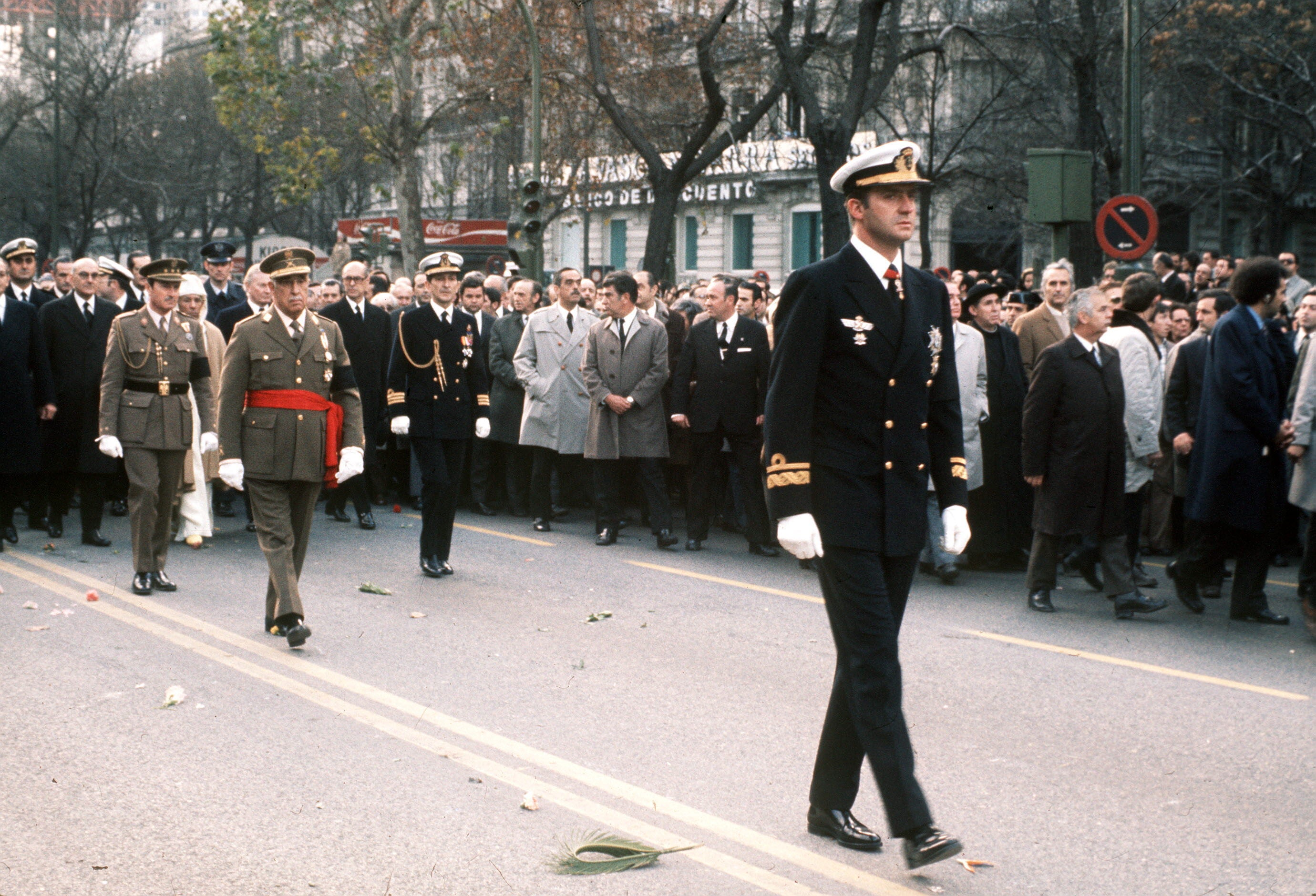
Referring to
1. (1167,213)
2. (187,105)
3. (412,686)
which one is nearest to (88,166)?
(187,105)

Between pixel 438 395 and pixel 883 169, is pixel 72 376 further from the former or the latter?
pixel 883 169

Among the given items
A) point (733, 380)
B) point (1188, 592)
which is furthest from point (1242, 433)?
point (733, 380)

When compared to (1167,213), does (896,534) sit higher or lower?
lower

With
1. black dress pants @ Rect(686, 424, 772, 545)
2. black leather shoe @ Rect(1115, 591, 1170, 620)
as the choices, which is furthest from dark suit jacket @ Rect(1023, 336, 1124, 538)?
black dress pants @ Rect(686, 424, 772, 545)

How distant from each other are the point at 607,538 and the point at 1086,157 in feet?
21.0

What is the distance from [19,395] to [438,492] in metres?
3.67

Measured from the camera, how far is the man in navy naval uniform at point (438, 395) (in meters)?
10.0

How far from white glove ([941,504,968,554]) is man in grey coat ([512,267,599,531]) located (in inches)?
319

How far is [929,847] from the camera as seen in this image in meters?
4.40

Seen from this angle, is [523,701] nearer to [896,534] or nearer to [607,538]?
[896,534]

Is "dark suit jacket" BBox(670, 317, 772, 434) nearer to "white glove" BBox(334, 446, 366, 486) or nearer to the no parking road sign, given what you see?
"white glove" BBox(334, 446, 366, 486)

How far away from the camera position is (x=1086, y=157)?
14.6 meters

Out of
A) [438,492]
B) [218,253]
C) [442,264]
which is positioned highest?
[218,253]

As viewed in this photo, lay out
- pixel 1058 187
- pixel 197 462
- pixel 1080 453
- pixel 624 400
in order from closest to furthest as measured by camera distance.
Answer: pixel 1080 453 < pixel 197 462 < pixel 624 400 < pixel 1058 187
